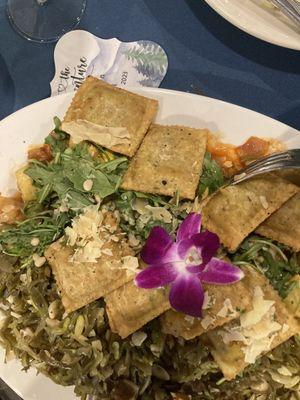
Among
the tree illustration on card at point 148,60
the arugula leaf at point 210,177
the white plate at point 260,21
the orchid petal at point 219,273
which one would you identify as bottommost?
the orchid petal at point 219,273

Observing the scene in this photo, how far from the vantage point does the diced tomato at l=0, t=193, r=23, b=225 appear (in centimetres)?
179

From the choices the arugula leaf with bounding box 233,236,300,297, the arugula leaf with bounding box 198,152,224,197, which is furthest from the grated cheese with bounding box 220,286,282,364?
the arugula leaf with bounding box 198,152,224,197

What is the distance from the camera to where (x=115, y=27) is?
6.58ft

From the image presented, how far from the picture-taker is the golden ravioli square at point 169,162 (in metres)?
1.66

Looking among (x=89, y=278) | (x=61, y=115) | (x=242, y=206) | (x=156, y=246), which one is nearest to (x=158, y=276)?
(x=156, y=246)

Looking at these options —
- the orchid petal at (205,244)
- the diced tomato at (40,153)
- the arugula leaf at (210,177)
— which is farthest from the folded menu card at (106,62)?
the orchid petal at (205,244)

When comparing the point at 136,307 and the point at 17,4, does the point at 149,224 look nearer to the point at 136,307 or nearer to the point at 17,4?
the point at 136,307

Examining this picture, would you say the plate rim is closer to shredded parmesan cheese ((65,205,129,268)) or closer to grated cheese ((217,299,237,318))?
shredded parmesan cheese ((65,205,129,268))

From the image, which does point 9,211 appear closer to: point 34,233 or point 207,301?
point 34,233

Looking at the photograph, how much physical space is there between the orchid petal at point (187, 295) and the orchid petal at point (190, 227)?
0.36ft

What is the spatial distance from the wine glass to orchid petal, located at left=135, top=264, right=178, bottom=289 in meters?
0.93

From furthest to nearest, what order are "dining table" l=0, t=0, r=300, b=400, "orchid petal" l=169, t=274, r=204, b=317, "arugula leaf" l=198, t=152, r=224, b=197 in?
"dining table" l=0, t=0, r=300, b=400 < "arugula leaf" l=198, t=152, r=224, b=197 < "orchid petal" l=169, t=274, r=204, b=317

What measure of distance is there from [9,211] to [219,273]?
679 millimetres

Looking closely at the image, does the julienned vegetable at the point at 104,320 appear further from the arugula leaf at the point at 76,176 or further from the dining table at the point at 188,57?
the dining table at the point at 188,57
